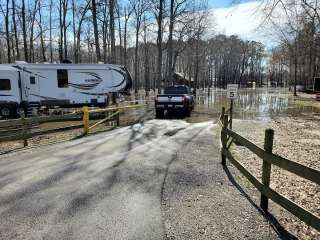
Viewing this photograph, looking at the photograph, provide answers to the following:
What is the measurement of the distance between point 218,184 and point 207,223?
6.88 ft

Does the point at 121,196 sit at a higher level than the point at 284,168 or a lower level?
lower

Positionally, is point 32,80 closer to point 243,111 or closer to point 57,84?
point 57,84

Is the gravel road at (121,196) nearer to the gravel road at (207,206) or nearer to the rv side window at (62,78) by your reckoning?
the gravel road at (207,206)

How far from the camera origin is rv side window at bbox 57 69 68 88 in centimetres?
2433

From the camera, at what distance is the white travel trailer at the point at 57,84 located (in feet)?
74.9

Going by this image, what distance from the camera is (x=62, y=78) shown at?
2444 centimetres

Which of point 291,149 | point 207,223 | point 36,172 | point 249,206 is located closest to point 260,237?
point 207,223

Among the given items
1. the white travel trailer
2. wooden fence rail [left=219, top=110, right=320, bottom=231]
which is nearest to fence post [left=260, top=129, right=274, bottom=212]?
wooden fence rail [left=219, top=110, right=320, bottom=231]

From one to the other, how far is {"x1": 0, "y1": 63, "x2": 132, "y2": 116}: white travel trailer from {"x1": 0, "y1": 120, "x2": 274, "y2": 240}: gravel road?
13.5m

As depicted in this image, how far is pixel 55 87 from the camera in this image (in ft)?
79.6

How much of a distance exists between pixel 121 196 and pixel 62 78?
19466 mm

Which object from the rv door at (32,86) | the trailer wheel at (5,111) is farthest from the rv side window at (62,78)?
the trailer wheel at (5,111)

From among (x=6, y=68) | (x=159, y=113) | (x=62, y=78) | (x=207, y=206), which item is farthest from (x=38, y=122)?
(x=62, y=78)

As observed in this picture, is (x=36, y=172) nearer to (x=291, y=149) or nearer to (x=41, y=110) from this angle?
(x=291, y=149)
